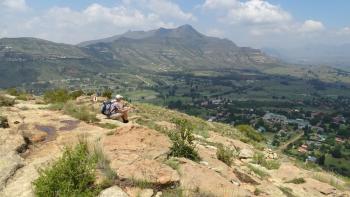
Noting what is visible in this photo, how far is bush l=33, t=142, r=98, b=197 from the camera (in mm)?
10570

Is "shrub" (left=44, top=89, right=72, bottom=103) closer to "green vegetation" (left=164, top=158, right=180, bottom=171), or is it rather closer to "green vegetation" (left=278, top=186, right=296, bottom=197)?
"green vegetation" (left=164, top=158, right=180, bottom=171)

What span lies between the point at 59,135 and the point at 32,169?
4.40 meters

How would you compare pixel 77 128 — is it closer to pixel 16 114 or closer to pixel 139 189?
pixel 16 114

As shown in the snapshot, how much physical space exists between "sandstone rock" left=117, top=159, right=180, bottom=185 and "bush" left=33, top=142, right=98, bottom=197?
1.12 meters

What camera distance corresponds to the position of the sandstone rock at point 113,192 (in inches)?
434

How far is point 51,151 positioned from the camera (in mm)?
15141

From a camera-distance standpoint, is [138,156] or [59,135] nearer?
[138,156]

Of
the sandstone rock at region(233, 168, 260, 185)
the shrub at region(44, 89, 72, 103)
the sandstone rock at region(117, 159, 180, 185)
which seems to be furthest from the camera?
the shrub at region(44, 89, 72, 103)

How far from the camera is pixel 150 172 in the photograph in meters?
12.4

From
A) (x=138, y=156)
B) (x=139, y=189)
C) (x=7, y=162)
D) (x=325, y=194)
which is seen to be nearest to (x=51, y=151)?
(x=7, y=162)

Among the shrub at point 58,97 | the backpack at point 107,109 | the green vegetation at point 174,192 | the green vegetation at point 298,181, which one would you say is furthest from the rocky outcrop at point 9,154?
the shrub at point 58,97

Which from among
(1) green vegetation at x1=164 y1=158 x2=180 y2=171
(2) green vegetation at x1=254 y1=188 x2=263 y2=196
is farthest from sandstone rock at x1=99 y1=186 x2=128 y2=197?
(2) green vegetation at x1=254 y1=188 x2=263 y2=196

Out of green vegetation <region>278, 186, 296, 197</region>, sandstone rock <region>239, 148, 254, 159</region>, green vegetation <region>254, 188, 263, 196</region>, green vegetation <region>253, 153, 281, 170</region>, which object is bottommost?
green vegetation <region>253, 153, 281, 170</region>

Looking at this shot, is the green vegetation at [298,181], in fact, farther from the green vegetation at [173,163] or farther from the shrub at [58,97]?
the shrub at [58,97]
